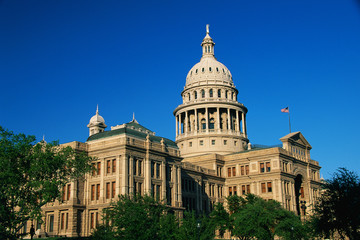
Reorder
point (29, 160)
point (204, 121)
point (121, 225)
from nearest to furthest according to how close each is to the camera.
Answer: point (121, 225), point (29, 160), point (204, 121)

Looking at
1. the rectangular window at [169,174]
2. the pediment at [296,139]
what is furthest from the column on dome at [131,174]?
the pediment at [296,139]

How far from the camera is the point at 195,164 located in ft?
324

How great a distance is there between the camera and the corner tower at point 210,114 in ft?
354

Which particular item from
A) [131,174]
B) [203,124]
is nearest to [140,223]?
[131,174]

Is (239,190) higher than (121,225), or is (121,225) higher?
(239,190)

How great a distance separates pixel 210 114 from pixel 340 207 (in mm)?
66967

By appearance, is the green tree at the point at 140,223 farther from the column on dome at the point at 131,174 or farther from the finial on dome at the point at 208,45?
the finial on dome at the point at 208,45

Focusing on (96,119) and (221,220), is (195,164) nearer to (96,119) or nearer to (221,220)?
(96,119)

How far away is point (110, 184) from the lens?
64562 millimetres

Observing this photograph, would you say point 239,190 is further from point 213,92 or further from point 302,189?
point 213,92

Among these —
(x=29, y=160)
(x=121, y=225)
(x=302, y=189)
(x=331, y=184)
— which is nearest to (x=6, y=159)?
(x=29, y=160)

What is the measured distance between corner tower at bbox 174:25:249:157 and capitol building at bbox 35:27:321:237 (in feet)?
0.78

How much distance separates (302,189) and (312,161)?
7670mm

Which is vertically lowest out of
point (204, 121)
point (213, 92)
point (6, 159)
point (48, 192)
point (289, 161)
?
point (48, 192)
